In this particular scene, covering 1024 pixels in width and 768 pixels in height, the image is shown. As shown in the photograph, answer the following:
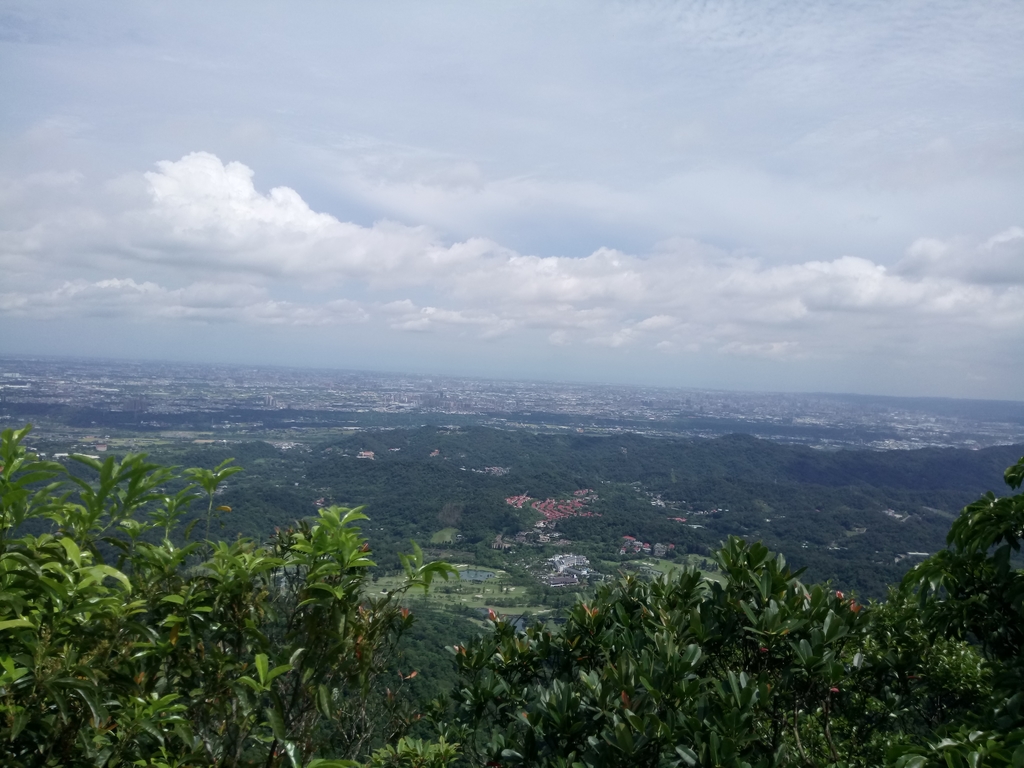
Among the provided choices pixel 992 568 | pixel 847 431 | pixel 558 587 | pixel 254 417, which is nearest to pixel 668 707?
pixel 992 568

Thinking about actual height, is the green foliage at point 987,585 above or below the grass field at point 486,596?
above

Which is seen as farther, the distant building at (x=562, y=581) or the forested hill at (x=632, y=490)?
the forested hill at (x=632, y=490)

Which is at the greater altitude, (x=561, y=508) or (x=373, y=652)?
(x=373, y=652)

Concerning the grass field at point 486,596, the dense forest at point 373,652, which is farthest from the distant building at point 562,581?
the dense forest at point 373,652

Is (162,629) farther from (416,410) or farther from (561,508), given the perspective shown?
(416,410)

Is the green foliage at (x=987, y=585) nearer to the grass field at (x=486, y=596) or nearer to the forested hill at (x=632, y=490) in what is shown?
the grass field at (x=486, y=596)

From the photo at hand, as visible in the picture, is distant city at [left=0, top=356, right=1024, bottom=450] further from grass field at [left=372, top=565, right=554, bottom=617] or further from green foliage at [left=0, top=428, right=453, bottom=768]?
green foliage at [left=0, top=428, right=453, bottom=768]

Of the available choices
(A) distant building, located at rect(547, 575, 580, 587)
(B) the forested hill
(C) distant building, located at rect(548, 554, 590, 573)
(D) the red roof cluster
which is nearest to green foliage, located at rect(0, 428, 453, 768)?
(B) the forested hill

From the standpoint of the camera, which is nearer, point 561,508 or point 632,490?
point 561,508

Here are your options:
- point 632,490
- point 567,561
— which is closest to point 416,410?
point 632,490
